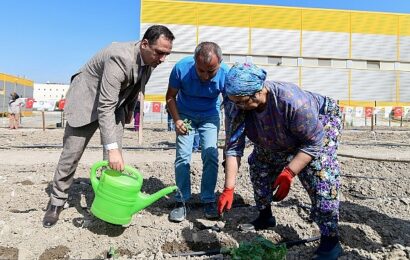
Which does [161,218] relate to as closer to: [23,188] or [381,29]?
[23,188]

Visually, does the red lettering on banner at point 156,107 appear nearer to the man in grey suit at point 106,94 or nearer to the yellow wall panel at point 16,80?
the yellow wall panel at point 16,80

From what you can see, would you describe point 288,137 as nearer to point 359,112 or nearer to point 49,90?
point 359,112

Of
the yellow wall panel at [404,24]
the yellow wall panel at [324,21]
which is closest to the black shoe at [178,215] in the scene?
the yellow wall panel at [324,21]

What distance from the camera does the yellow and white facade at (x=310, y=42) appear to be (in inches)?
1029

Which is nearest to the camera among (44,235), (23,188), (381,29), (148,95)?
(44,235)

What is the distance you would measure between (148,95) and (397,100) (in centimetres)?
1715

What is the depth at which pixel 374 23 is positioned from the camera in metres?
27.8

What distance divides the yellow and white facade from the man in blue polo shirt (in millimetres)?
22348

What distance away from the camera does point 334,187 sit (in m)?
2.64

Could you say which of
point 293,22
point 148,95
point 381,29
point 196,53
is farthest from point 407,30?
point 196,53

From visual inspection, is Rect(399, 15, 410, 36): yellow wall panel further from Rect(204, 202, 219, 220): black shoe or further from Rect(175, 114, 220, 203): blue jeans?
Rect(204, 202, 219, 220): black shoe

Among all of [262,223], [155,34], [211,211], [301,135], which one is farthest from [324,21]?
[301,135]

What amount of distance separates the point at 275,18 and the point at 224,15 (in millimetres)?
3483

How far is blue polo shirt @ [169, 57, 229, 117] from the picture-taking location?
342 centimetres
